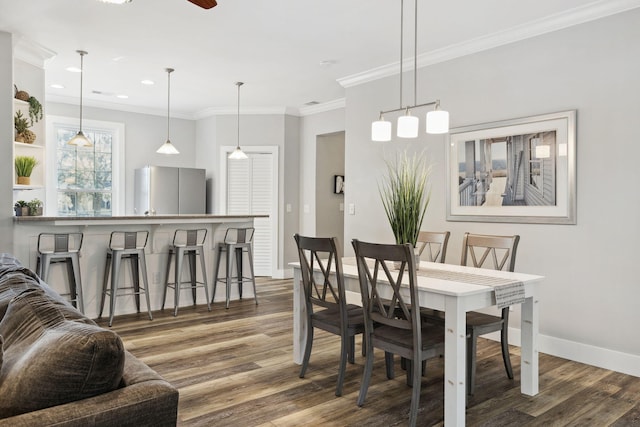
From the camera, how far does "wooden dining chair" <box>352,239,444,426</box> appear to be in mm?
2318

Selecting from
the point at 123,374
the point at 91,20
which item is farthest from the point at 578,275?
the point at 91,20

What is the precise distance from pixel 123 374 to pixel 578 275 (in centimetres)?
338

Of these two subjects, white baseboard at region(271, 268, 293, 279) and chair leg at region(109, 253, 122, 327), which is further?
white baseboard at region(271, 268, 293, 279)

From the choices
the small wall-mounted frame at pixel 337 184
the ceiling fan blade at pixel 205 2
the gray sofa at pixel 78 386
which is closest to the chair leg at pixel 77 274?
the ceiling fan blade at pixel 205 2

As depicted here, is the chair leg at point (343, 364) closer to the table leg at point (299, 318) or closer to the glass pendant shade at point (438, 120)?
the table leg at point (299, 318)

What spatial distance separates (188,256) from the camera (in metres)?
5.26

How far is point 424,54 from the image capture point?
4.43 m

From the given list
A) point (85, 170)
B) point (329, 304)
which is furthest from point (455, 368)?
point (85, 170)

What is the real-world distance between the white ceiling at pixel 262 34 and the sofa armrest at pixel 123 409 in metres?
2.98

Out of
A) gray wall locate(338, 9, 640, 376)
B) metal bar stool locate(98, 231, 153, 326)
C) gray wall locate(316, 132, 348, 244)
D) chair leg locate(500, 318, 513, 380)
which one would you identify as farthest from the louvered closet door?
chair leg locate(500, 318, 513, 380)

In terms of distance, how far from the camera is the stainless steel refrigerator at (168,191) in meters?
6.62

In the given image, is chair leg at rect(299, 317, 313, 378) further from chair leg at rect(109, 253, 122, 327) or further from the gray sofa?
chair leg at rect(109, 253, 122, 327)

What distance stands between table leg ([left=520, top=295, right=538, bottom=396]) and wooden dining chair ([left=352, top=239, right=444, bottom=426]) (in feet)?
1.84

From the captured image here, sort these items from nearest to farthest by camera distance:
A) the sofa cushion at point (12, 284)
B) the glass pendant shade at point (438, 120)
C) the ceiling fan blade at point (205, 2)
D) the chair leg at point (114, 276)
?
the sofa cushion at point (12, 284) → the ceiling fan blade at point (205, 2) → the glass pendant shade at point (438, 120) → the chair leg at point (114, 276)
